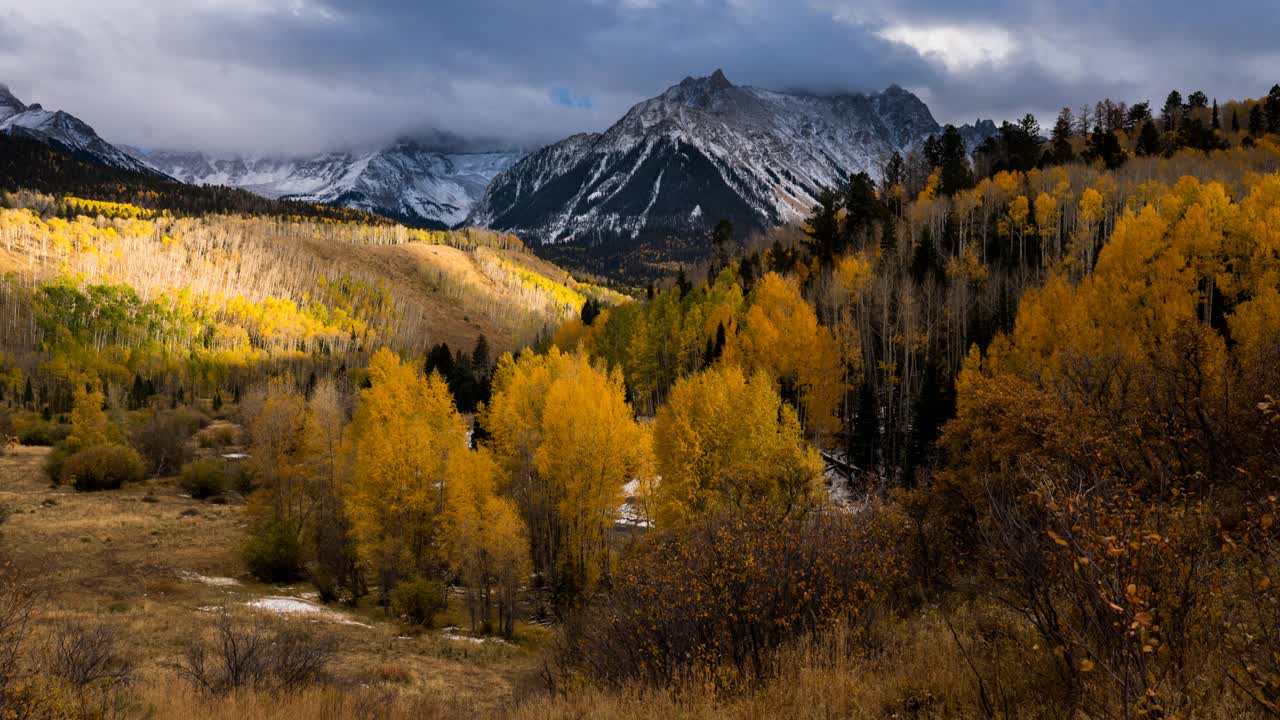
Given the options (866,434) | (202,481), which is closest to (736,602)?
(866,434)

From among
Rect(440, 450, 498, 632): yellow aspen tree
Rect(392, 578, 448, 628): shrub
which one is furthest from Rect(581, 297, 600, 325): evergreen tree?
Rect(392, 578, 448, 628): shrub

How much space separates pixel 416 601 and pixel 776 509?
2051 cm

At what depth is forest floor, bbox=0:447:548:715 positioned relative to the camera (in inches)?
858

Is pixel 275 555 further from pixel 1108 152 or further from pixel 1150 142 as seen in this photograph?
pixel 1150 142

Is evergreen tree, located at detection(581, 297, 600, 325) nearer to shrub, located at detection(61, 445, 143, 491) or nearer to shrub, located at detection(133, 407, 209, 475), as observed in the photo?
shrub, located at detection(133, 407, 209, 475)

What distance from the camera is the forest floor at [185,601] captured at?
21781 mm

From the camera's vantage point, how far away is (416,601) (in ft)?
108

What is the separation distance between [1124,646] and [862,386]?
5774cm

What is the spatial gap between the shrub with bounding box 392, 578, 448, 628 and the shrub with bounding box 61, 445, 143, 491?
136 feet

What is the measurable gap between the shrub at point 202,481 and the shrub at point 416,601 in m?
36.5

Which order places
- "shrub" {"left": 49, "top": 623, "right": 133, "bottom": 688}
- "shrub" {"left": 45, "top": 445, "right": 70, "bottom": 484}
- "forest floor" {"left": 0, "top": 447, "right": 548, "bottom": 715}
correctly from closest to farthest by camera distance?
"shrub" {"left": 49, "top": 623, "right": 133, "bottom": 688} < "forest floor" {"left": 0, "top": 447, "right": 548, "bottom": 715} < "shrub" {"left": 45, "top": 445, "right": 70, "bottom": 484}

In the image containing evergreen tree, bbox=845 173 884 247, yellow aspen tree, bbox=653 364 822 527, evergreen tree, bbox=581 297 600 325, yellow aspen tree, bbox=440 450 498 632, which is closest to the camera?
yellow aspen tree, bbox=440 450 498 632

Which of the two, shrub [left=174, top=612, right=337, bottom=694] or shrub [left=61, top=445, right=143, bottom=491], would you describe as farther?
shrub [left=61, top=445, right=143, bottom=491]

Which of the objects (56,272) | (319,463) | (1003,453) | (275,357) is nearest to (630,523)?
(319,463)
